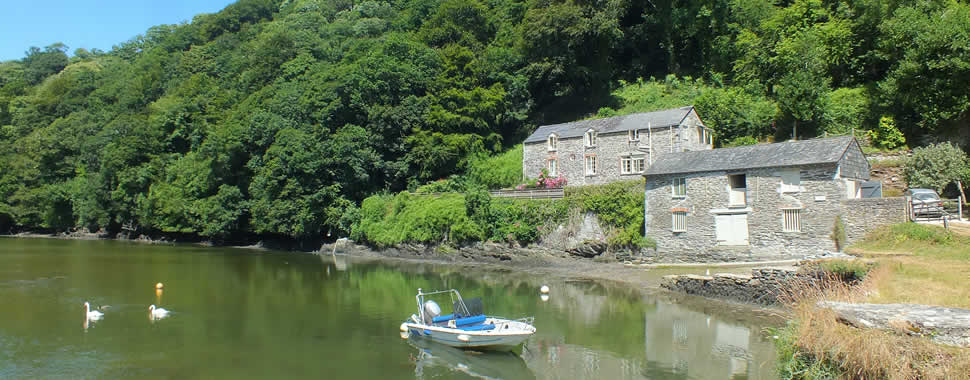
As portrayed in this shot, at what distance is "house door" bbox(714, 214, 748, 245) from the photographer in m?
31.3

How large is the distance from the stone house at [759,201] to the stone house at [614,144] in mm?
3655

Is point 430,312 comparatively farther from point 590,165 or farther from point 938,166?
point 938,166

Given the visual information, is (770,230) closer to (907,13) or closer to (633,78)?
(907,13)

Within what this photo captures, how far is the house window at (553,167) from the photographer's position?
44.2m

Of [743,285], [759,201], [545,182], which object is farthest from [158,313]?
[759,201]

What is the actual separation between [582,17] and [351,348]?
38.6 m

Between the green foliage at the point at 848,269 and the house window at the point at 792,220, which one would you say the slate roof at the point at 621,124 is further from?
the green foliage at the point at 848,269

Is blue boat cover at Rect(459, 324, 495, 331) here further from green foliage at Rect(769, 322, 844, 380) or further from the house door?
the house door

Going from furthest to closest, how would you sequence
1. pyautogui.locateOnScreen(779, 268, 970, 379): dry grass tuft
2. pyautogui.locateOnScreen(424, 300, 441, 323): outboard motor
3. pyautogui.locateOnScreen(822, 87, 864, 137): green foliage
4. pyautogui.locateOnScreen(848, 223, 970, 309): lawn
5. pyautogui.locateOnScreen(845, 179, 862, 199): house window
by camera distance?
pyautogui.locateOnScreen(822, 87, 864, 137): green foliage, pyautogui.locateOnScreen(845, 179, 862, 199): house window, pyautogui.locateOnScreen(424, 300, 441, 323): outboard motor, pyautogui.locateOnScreen(848, 223, 970, 309): lawn, pyautogui.locateOnScreen(779, 268, 970, 379): dry grass tuft

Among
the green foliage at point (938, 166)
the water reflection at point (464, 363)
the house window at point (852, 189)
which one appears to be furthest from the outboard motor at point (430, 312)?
the green foliage at point (938, 166)

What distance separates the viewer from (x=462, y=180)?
49.5 meters

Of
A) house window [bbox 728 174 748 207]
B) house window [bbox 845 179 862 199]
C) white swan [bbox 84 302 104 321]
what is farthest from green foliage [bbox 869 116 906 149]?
white swan [bbox 84 302 104 321]

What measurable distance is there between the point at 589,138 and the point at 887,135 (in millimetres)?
17877

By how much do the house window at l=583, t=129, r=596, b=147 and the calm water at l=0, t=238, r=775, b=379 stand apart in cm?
1162
